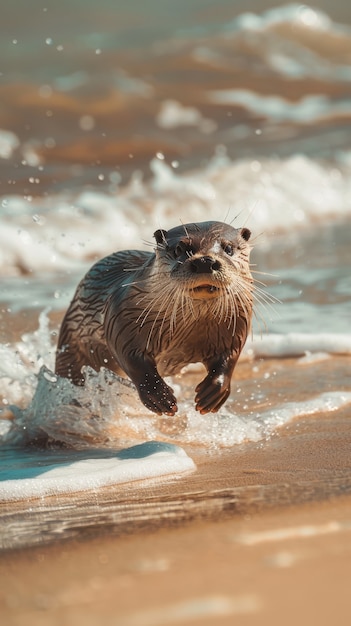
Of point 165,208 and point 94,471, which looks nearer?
point 94,471

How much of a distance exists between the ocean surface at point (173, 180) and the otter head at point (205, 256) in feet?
0.77

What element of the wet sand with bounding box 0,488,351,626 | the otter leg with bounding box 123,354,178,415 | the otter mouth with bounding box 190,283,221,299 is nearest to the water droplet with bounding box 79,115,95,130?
the otter leg with bounding box 123,354,178,415

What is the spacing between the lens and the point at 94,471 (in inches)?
141

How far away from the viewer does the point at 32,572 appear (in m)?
2.41

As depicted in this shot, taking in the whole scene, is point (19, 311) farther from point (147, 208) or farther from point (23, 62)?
point (23, 62)

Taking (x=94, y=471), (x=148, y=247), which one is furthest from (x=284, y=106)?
(x=94, y=471)

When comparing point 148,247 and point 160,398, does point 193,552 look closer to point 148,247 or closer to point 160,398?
point 160,398

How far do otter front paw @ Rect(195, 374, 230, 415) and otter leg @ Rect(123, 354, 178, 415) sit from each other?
103 mm

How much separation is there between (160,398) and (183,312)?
A: 1.05 feet

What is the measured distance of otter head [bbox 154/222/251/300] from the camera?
3.64 metres

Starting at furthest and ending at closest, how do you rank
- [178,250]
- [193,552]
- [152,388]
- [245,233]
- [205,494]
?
1. [245,233]
2. [152,388]
3. [178,250]
4. [205,494]
5. [193,552]

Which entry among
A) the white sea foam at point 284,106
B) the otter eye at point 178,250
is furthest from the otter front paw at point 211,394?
the white sea foam at point 284,106

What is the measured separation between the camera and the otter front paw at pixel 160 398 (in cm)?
389

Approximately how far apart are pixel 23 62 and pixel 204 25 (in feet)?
10.5
